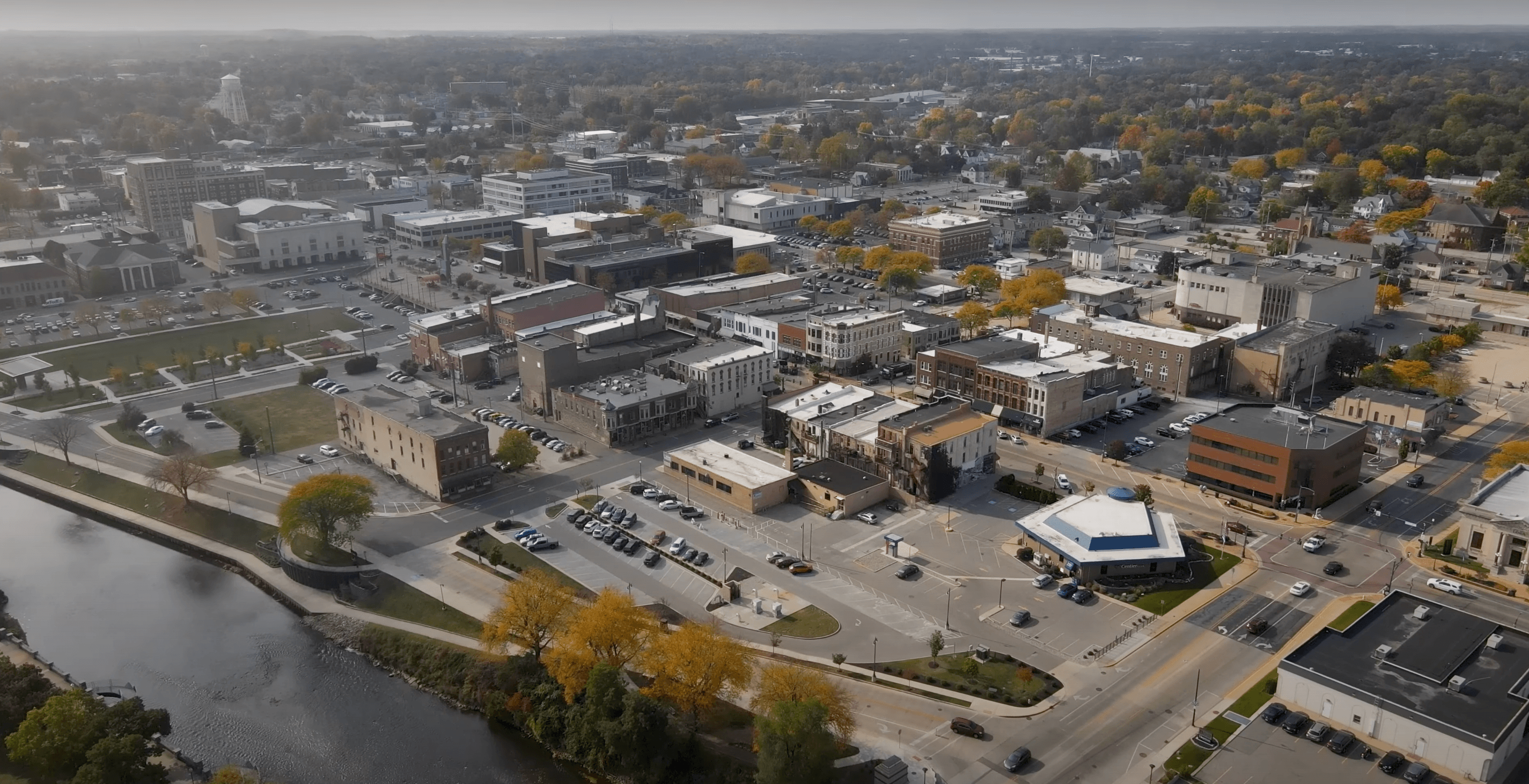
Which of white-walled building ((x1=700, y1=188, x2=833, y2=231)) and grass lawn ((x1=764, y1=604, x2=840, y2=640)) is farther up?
white-walled building ((x1=700, y1=188, x2=833, y2=231))

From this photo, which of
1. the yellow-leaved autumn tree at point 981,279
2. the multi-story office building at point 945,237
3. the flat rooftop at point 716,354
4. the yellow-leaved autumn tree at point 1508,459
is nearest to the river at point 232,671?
the flat rooftop at point 716,354

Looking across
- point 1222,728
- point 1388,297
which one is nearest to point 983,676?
point 1222,728

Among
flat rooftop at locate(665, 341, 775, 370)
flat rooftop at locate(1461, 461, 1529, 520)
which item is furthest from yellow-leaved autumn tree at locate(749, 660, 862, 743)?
flat rooftop at locate(1461, 461, 1529, 520)

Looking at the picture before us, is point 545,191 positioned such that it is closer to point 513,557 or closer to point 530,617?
point 513,557

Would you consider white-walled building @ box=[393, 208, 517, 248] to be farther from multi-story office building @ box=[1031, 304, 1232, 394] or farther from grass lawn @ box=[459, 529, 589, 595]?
grass lawn @ box=[459, 529, 589, 595]

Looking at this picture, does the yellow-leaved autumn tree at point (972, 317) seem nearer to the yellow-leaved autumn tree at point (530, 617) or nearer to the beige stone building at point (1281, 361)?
the beige stone building at point (1281, 361)

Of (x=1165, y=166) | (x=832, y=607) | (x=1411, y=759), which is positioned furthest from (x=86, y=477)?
(x=1165, y=166)
